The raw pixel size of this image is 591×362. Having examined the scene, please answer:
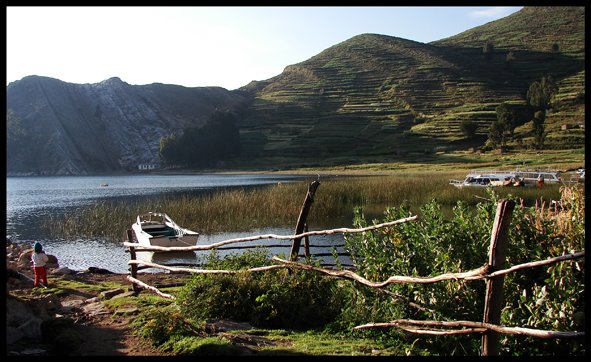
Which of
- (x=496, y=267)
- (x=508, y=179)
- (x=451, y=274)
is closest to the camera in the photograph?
(x=496, y=267)

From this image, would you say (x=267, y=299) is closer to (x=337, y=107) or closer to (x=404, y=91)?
(x=337, y=107)

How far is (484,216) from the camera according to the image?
6934 millimetres

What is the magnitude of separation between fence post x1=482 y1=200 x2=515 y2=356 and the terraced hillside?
7287 centimetres

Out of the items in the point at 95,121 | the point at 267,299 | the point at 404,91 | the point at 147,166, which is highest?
the point at 404,91

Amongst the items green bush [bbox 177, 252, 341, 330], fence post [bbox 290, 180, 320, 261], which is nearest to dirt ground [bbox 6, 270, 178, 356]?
green bush [bbox 177, 252, 341, 330]

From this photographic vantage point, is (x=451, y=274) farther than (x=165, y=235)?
No

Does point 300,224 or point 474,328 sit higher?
point 300,224

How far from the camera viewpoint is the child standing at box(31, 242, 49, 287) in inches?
415

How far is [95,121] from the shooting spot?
12988 centimetres

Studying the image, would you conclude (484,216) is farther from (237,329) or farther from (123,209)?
(123,209)

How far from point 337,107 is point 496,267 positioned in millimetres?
122749

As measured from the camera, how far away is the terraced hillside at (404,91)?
311 feet

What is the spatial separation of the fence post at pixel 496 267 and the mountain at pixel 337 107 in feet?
234

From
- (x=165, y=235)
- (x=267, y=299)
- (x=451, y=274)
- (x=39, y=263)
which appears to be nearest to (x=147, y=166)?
(x=165, y=235)
